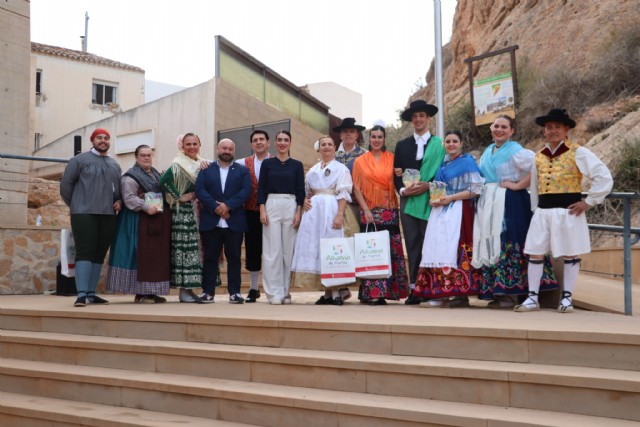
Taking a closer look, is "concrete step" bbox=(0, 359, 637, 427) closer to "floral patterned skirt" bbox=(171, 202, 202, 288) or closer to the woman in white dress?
"floral patterned skirt" bbox=(171, 202, 202, 288)

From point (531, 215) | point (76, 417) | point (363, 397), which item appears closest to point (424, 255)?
point (531, 215)

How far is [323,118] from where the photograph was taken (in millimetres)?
20656

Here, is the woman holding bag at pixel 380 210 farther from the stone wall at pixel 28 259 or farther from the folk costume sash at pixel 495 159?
the stone wall at pixel 28 259

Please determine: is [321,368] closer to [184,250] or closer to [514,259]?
[514,259]

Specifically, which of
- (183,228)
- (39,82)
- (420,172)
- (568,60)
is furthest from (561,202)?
(39,82)

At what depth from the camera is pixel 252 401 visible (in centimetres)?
443

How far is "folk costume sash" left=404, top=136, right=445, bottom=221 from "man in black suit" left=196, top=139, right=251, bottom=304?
179cm

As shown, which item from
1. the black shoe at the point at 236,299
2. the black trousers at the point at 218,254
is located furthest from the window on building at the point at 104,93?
the black shoe at the point at 236,299

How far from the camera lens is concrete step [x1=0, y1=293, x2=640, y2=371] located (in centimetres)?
415

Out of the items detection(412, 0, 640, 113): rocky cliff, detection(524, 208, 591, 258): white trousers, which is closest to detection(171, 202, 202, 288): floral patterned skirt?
detection(524, 208, 591, 258): white trousers

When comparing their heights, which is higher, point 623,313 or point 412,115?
point 412,115

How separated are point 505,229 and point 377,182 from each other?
145 cm

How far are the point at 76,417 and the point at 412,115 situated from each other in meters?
4.26

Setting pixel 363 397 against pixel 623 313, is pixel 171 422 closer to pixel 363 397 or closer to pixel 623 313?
pixel 363 397
